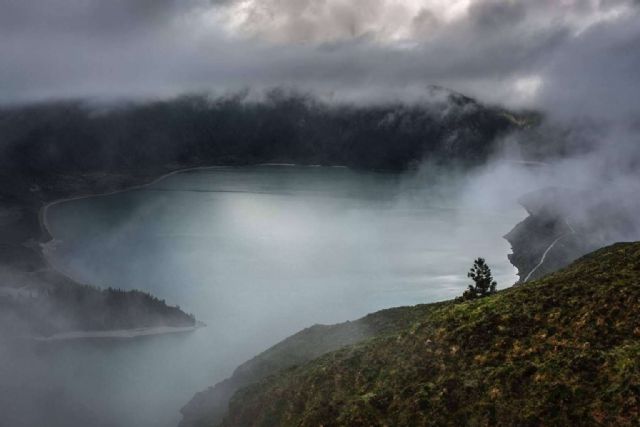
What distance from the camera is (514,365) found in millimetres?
36438

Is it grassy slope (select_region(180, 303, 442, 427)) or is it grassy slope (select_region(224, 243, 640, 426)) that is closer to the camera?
grassy slope (select_region(224, 243, 640, 426))

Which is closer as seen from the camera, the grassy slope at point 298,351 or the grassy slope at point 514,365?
the grassy slope at point 514,365

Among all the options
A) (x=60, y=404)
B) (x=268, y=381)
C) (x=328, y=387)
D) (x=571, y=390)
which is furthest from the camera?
(x=60, y=404)

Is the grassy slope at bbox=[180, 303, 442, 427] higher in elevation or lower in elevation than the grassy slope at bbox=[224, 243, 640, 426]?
higher

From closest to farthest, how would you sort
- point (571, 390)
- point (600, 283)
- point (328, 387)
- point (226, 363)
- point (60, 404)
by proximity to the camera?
point (571, 390) < point (600, 283) < point (328, 387) < point (60, 404) < point (226, 363)

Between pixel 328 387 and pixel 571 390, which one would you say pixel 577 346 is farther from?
pixel 328 387

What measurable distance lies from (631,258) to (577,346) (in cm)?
1391

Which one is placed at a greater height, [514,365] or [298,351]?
[298,351]

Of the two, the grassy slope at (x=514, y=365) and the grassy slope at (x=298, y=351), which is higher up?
the grassy slope at (x=298, y=351)

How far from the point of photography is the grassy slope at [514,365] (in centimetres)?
3194

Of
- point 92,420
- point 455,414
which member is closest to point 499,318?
point 455,414

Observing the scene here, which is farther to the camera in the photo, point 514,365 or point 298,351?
point 298,351

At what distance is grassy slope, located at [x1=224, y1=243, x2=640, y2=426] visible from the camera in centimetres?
3194

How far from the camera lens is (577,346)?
Result: 3556 centimetres
